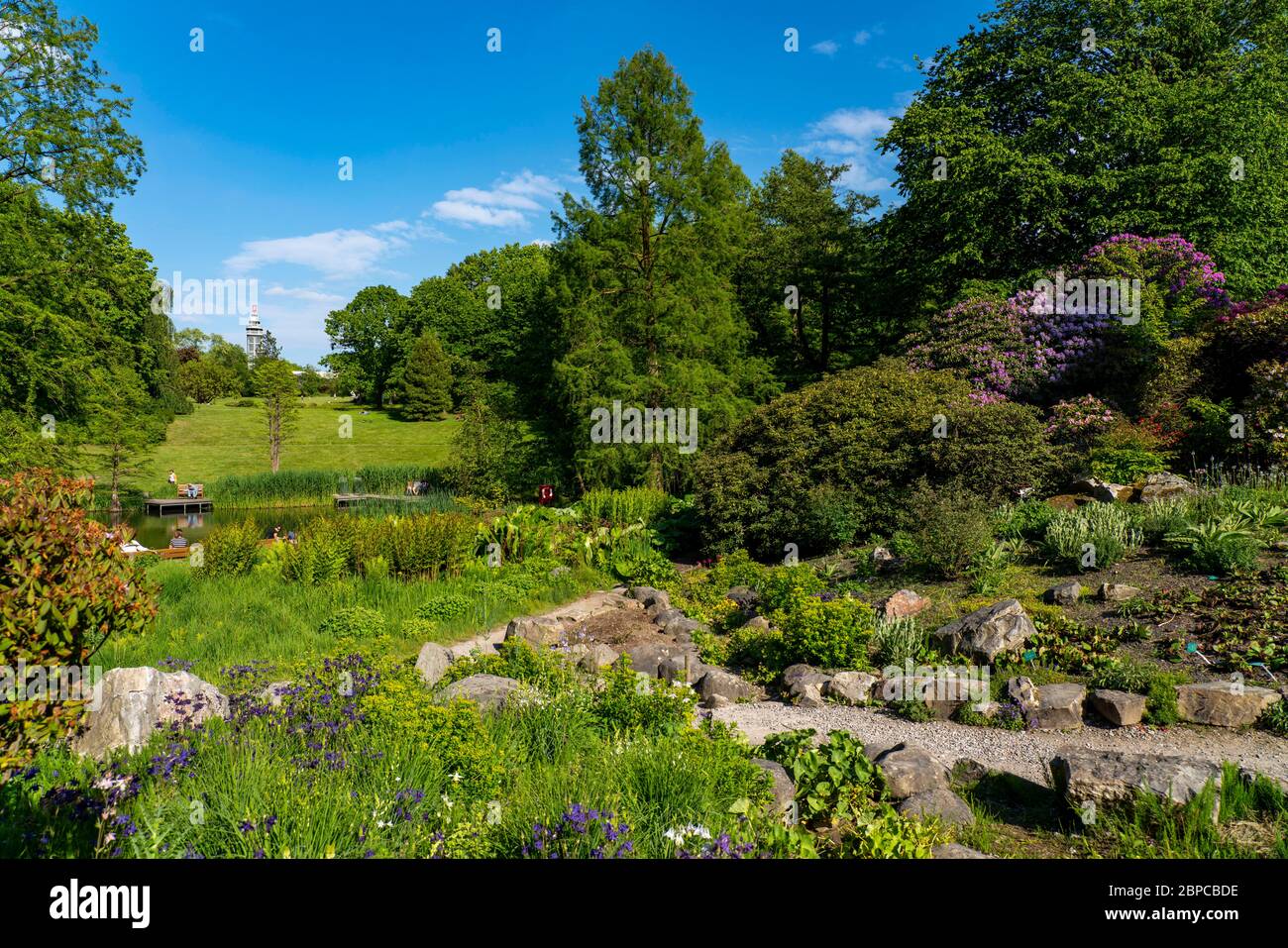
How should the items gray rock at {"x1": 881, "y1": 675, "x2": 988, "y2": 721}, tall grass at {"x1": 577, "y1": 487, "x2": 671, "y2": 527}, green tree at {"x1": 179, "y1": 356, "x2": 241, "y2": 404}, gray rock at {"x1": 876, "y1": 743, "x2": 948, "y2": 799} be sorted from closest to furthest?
gray rock at {"x1": 876, "y1": 743, "x2": 948, "y2": 799} → gray rock at {"x1": 881, "y1": 675, "x2": 988, "y2": 721} → tall grass at {"x1": 577, "y1": 487, "x2": 671, "y2": 527} → green tree at {"x1": 179, "y1": 356, "x2": 241, "y2": 404}

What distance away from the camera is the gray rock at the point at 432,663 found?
6.26 meters

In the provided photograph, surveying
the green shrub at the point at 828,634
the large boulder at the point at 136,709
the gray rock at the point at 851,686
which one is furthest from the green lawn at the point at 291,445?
the gray rock at the point at 851,686

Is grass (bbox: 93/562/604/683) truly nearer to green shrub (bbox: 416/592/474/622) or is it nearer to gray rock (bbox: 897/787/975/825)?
green shrub (bbox: 416/592/474/622)

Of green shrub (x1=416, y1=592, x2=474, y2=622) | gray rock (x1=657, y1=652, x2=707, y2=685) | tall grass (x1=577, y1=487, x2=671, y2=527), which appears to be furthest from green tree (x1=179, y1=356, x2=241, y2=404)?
gray rock (x1=657, y1=652, x2=707, y2=685)

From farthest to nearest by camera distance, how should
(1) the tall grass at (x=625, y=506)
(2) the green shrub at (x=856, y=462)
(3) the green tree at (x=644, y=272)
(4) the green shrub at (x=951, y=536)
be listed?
(3) the green tree at (x=644, y=272) < (1) the tall grass at (x=625, y=506) < (2) the green shrub at (x=856, y=462) < (4) the green shrub at (x=951, y=536)

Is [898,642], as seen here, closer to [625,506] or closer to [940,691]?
[940,691]

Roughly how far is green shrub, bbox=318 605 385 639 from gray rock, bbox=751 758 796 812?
4.99 meters

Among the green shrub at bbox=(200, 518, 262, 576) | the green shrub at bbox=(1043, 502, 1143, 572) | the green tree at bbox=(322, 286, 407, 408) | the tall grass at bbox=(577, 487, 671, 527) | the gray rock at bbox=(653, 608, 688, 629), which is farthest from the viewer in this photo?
the green tree at bbox=(322, 286, 407, 408)

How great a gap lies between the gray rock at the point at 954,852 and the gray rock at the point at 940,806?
0.27 m

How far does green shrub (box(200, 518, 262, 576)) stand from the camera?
10.4 m

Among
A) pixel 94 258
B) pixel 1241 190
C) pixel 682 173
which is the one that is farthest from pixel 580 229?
pixel 1241 190

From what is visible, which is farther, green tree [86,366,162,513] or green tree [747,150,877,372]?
green tree [747,150,877,372]

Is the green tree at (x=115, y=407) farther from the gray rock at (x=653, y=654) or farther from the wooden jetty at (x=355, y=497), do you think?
the gray rock at (x=653, y=654)
